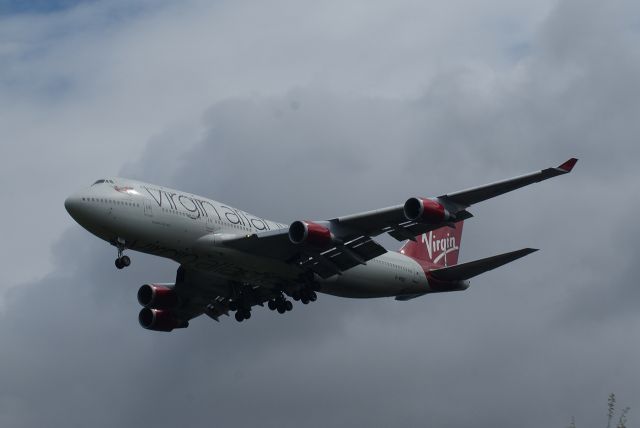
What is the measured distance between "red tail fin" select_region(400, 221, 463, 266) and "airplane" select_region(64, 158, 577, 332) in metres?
0.39

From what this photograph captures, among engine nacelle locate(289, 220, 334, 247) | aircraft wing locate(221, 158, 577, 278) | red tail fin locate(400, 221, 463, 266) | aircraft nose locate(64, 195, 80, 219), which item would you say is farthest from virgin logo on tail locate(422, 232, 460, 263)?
aircraft nose locate(64, 195, 80, 219)

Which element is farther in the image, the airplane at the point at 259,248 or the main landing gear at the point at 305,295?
the main landing gear at the point at 305,295

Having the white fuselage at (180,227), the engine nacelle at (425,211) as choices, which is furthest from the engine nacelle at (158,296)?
the engine nacelle at (425,211)

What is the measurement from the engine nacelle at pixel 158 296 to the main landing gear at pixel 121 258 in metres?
10.3

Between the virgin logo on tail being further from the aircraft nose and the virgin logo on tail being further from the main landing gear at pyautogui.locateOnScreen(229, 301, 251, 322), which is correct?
the aircraft nose

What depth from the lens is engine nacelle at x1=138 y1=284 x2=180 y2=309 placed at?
52.2m

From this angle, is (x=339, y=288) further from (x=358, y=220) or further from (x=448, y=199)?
(x=448, y=199)

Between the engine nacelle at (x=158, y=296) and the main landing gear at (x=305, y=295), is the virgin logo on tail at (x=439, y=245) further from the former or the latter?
the engine nacelle at (x=158, y=296)

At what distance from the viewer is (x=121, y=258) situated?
4184 centimetres

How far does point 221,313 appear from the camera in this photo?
53000 mm

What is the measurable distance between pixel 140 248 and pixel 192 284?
9.45 metres

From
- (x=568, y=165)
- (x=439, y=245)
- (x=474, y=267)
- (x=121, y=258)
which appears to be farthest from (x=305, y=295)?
(x=568, y=165)

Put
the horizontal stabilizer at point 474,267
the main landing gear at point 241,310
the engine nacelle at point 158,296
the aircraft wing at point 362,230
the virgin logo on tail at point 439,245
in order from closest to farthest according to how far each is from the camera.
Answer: the aircraft wing at point 362,230
the horizontal stabilizer at point 474,267
the main landing gear at point 241,310
the engine nacelle at point 158,296
the virgin logo on tail at point 439,245

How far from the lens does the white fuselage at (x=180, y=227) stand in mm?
41500
